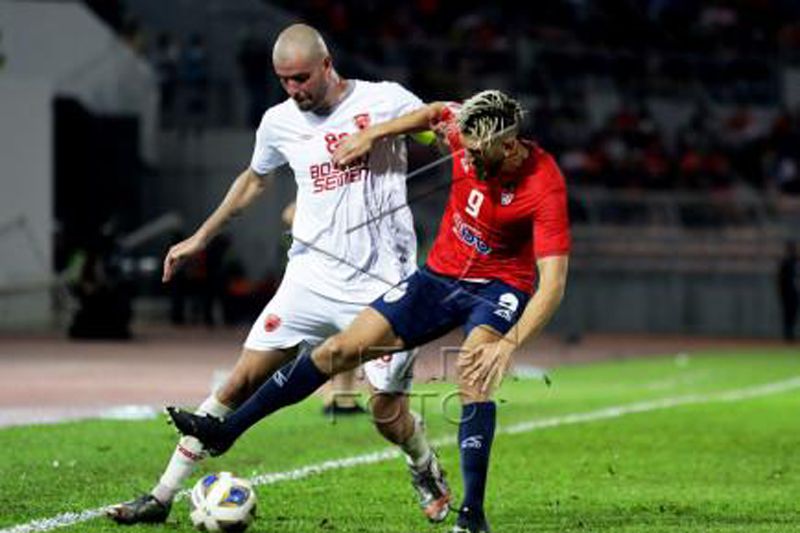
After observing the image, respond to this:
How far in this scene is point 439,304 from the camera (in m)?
9.55

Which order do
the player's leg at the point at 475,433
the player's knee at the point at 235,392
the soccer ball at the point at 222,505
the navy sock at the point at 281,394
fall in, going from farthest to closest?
the player's knee at the point at 235,392, the navy sock at the point at 281,394, the soccer ball at the point at 222,505, the player's leg at the point at 475,433

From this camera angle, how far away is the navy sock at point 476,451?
912 centimetres

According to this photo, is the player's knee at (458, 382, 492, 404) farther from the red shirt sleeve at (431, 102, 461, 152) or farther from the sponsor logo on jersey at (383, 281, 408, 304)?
the red shirt sleeve at (431, 102, 461, 152)

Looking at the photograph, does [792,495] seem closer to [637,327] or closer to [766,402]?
[766,402]

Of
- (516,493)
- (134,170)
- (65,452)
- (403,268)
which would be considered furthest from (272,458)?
(134,170)

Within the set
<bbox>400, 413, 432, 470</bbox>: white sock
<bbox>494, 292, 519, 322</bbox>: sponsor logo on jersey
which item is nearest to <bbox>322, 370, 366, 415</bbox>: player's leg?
<bbox>400, 413, 432, 470</bbox>: white sock

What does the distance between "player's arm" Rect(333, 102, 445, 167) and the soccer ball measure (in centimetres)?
161

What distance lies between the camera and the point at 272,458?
45.5 ft

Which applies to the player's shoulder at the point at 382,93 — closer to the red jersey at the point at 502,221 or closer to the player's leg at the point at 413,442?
the red jersey at the point at 502,221

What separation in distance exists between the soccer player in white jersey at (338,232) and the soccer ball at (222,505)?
0.62 meters

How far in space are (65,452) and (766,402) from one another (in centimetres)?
919

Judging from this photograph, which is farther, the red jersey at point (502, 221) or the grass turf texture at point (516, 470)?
the grass turf texture at point (516, 470)

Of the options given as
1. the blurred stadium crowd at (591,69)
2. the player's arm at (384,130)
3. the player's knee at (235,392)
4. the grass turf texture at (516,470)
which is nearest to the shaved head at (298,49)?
the player's arm at (384,130)

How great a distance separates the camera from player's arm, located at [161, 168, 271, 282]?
9.92m
